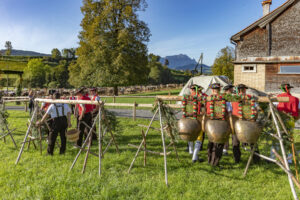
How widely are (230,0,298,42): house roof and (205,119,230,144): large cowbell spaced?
18317mm

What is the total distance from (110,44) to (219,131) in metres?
27.9

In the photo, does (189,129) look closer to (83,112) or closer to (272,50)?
(83,112)

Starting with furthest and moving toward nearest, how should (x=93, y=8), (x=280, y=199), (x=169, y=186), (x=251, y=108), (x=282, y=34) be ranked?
(x=93, y=8) < (x=282, y=34) < (x=169, y=186) < (x=251, y=108) < (x=280, y=199)

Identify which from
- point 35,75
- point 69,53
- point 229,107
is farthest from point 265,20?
point 69,53

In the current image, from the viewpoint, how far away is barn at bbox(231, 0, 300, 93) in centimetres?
1699

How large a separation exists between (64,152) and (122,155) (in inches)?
75.2

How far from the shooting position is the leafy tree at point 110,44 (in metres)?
28.8

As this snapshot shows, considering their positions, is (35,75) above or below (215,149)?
above

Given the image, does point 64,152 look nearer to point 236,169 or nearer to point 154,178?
point 154,178

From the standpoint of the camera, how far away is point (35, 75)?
230ft

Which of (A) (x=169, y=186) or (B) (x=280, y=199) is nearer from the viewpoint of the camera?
(B) (x=280, y=199)

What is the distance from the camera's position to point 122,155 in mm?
5938

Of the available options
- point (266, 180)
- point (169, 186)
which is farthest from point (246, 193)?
point (169, 186)

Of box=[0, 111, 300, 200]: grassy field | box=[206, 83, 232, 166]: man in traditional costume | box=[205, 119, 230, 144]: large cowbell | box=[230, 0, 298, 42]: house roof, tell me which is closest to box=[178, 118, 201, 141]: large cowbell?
box=[205, 119, 230, 144]: large cowbell
